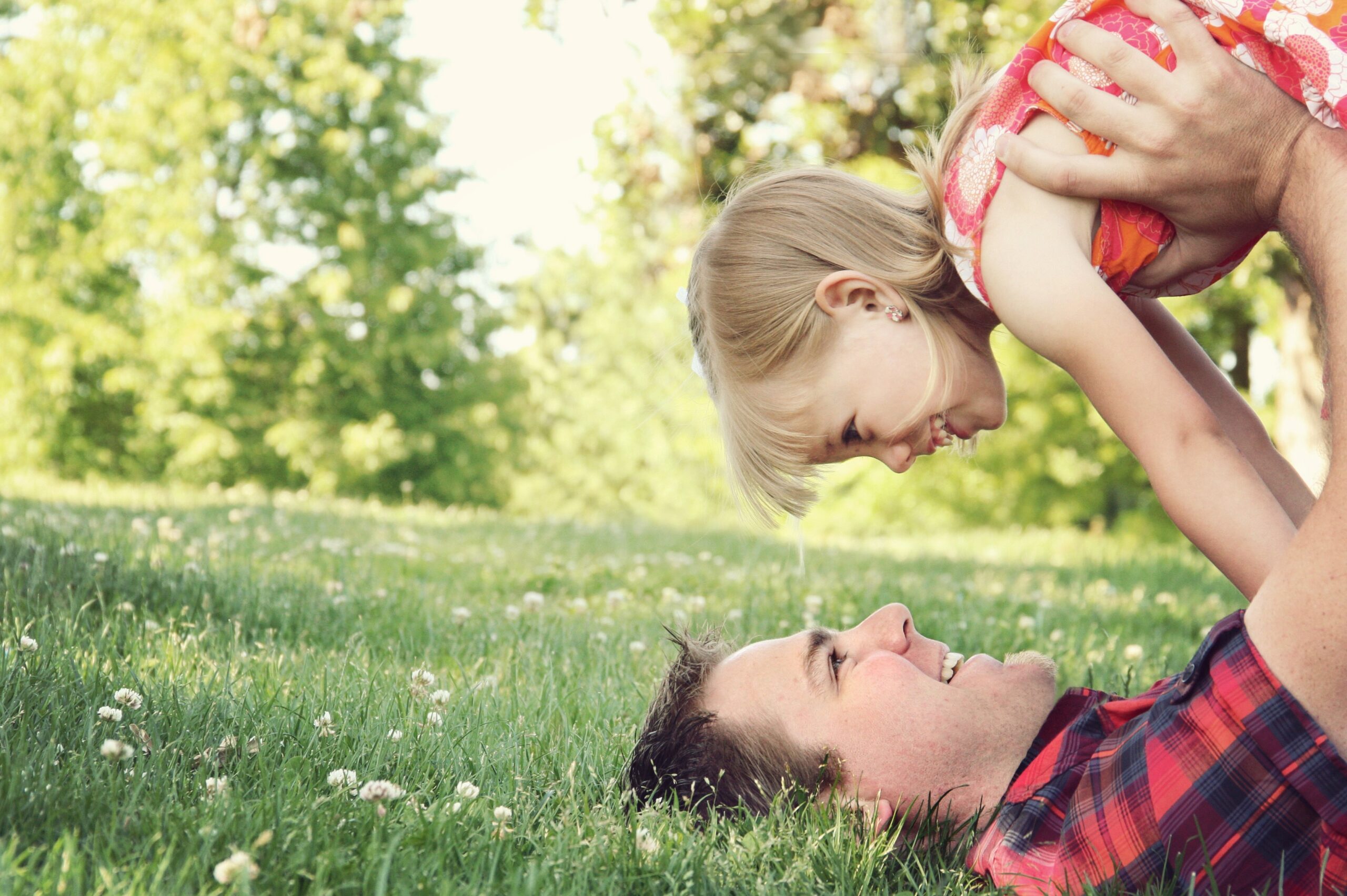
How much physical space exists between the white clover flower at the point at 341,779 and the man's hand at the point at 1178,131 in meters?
2.09

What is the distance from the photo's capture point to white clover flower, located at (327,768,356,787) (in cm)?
204

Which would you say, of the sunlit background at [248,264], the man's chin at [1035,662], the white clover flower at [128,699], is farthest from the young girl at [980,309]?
the sunlit background at [248,264]

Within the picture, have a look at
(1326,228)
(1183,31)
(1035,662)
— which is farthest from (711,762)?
(1183,31)

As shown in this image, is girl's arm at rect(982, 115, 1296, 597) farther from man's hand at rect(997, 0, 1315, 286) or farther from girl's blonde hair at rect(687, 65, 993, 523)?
girl's blonde hair at rect(687, 65, 993, 523)

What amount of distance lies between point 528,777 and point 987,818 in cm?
108

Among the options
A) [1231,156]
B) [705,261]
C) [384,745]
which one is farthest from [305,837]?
[1231,156]

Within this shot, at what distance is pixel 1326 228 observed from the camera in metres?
2.07

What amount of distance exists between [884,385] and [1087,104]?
2.99ft

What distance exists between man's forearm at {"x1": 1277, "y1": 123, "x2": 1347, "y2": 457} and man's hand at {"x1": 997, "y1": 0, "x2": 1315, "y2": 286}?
0.16ft

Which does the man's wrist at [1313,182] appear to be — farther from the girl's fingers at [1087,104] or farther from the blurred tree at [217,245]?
the blurred tree at [217,245]

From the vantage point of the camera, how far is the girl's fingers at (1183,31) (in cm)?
232

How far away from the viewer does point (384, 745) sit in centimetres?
237

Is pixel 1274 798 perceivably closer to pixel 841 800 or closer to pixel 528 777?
pixel 841 800

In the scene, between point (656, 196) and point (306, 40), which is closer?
point (656, 196)
